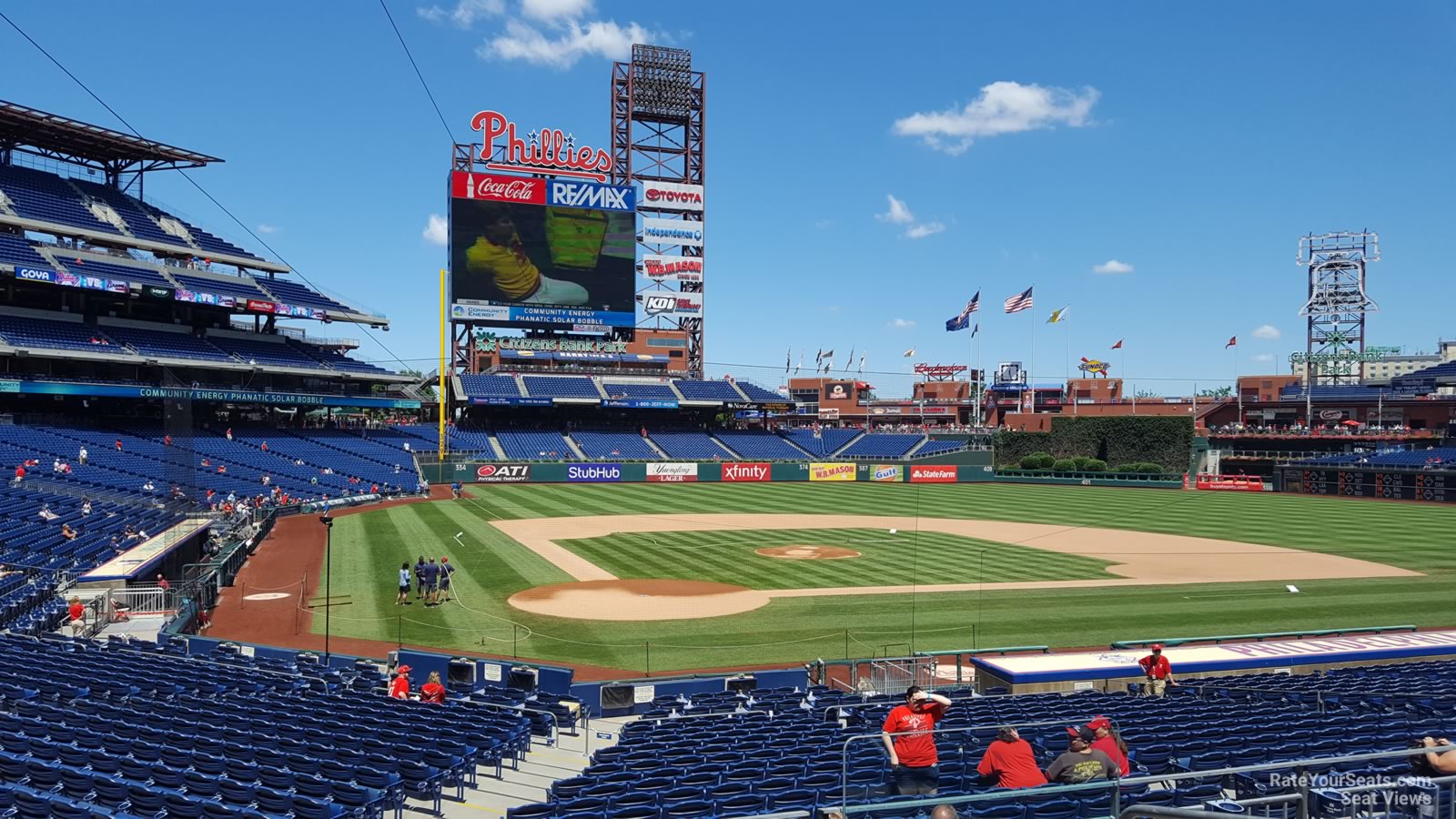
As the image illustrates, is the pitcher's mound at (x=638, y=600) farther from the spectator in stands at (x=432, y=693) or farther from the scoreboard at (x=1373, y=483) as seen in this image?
the scoreboard at (x=1373, y=483)

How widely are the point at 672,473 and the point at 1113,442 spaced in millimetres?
39079

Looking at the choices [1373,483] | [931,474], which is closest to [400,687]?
[931,474]

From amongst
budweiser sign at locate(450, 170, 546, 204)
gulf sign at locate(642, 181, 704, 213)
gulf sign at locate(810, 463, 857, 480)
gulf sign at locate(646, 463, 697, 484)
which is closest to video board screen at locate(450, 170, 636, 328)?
budweiser sign at locate(450, 170, 546, 204)

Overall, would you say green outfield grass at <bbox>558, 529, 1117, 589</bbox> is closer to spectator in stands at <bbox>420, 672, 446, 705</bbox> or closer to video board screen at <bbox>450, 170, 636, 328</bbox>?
spectator in stands at <bbox>420, 672, 446, 705</bbox>

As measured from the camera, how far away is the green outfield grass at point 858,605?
2269cm

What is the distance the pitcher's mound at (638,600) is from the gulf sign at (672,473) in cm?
3990

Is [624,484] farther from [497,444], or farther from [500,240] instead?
[500,240]

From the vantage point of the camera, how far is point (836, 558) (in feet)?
116

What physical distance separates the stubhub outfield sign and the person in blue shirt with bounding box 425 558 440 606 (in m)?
41.3

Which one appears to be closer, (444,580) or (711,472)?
(444,580)

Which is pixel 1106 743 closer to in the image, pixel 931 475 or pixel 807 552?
pixel 807 552

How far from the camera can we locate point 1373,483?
64.9m

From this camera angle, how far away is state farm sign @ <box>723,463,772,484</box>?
241 ft

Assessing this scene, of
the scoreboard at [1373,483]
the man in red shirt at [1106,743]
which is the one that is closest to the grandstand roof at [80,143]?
the man in red shirt at [1106,743]
